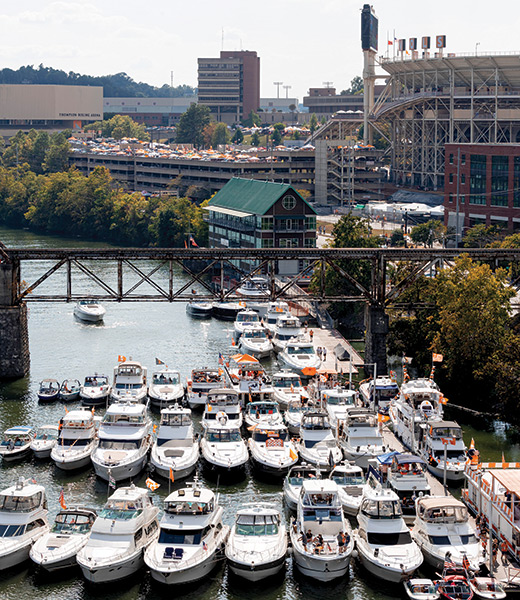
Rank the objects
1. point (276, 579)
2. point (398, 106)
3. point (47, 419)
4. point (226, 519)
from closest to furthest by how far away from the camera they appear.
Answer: point (276, 579), point (226, 519), point (47, 419), point (398, 106)

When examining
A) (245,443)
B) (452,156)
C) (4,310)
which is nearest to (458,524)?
(245,443)

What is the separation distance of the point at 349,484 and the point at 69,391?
26375 millimetres

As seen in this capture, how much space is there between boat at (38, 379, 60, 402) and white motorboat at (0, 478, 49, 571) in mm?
21922

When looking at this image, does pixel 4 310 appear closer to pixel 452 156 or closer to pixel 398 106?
pixel 452 156

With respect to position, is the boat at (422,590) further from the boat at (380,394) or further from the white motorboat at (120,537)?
the boat at (380,394)

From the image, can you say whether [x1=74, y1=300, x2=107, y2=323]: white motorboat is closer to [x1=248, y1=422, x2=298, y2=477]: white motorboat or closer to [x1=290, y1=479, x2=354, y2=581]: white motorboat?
[x1=248, y1=422, x2=298, y2=477]: white motorboat

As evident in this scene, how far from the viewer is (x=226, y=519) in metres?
49.1

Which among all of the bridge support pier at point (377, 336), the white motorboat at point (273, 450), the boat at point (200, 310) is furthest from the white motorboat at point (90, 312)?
the white motorboat at point (273, 450)

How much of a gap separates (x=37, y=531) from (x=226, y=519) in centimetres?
898

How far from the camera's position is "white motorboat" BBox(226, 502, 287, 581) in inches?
1693

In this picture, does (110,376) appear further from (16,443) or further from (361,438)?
(361,438)

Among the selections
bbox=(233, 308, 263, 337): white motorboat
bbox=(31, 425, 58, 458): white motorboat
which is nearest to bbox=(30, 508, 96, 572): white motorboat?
bbox=(31, 425, 58, 458): white motorboat

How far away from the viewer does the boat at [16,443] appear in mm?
57469

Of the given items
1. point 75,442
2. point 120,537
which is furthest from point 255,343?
point 120,537
